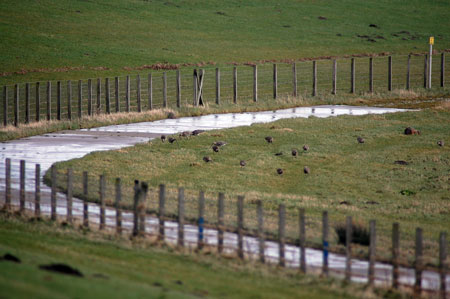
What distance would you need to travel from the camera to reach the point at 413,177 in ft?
74.7

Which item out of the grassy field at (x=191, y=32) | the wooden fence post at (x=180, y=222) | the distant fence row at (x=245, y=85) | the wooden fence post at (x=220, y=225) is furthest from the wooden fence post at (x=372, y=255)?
the grassy field at (x=191, y=32)

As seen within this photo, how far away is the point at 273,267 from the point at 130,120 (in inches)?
857

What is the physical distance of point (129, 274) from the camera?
11875 mm

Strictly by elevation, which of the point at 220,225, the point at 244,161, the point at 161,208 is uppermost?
the point at 161,208

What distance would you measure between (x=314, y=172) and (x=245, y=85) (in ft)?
105

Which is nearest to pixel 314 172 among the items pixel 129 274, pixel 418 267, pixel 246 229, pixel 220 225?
pixel 246 229

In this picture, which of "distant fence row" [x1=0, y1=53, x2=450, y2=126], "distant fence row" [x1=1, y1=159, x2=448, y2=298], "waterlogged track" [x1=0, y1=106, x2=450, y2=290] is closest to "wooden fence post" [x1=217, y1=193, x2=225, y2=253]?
"distant fence row" [x1=1, y1=159, x2=448, y2=298]

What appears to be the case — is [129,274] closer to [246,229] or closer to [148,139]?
[246,229]

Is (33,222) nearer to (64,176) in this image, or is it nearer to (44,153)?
(64,176)

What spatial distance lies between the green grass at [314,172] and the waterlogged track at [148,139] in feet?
2.30

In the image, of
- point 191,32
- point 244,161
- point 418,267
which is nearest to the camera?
point 418,267

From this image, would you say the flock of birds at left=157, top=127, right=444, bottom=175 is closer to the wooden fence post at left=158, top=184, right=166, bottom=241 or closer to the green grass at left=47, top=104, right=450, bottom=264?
the green grass at left=47, top=104, right=450, bottom=264

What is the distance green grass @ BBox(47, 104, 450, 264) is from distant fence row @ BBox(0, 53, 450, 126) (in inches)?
456

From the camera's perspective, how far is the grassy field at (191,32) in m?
65.2
